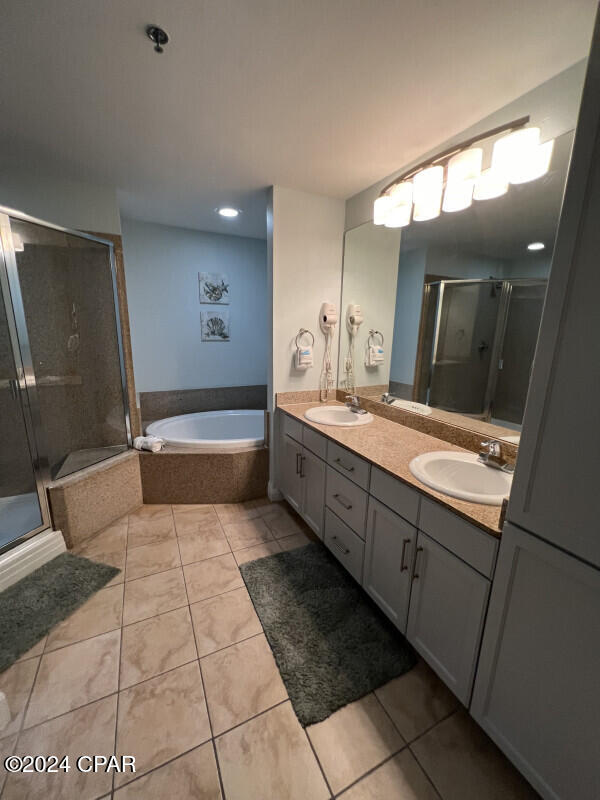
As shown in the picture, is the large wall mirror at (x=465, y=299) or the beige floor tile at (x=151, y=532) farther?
the beige floor tile at (x=151, y=532)

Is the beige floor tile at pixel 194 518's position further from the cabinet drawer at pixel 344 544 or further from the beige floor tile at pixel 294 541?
the cabinet drawer at pixel 344 544

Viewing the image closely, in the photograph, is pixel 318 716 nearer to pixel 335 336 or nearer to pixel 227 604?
pixel 227 604

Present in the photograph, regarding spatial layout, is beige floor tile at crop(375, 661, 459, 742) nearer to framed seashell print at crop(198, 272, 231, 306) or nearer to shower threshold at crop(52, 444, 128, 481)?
shower threshold at crop(52, 444, 128, 481)

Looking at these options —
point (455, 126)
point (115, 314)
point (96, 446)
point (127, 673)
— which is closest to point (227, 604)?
point (127, 673)

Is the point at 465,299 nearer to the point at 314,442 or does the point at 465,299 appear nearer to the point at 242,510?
the point at 314,442

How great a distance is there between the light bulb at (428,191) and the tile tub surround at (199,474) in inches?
74.6

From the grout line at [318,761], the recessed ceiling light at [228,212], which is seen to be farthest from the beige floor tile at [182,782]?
the recessed ceiling light at [228,212]

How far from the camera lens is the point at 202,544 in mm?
2014

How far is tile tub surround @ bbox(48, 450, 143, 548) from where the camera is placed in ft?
6.20

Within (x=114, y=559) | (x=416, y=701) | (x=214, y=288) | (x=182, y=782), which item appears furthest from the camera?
(x=214, y=288)

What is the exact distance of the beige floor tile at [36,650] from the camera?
1.31 meters

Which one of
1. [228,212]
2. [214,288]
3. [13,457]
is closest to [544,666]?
[13,457]

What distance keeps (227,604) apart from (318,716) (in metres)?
0.64

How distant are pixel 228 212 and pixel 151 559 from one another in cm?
262
